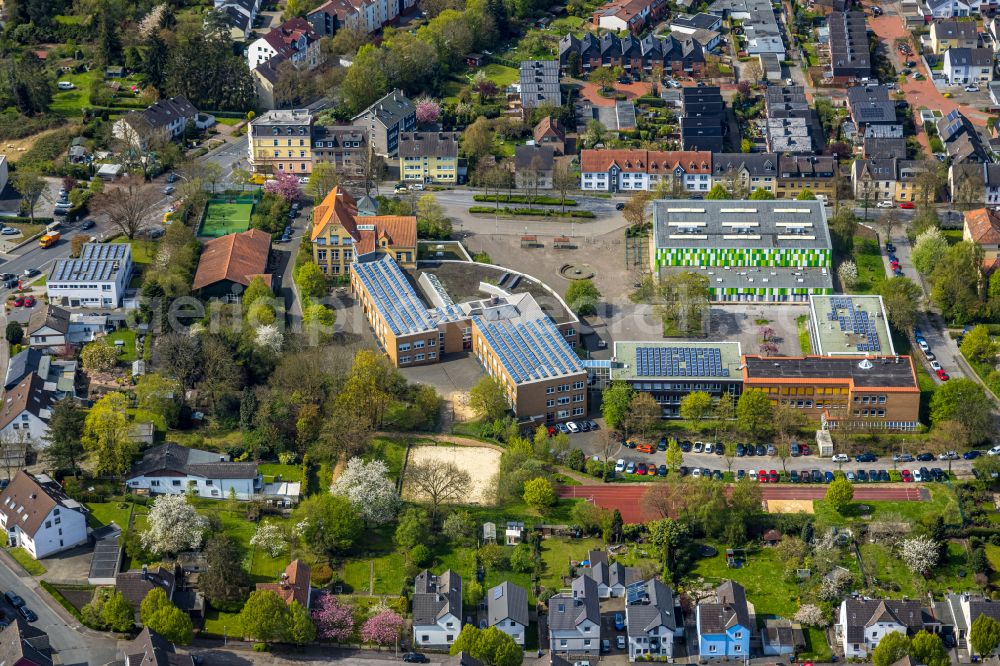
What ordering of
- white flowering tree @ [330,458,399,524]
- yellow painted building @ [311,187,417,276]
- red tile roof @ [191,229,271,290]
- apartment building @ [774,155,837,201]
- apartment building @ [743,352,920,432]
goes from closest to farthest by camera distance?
white flowering tree @ [330,458,399,524], apartment building @ [743,352,920,432], red tile roof @ [191,229,271,290], yellow painted building @ [311,187,417,276], apartment building @ [774,155,837,201]

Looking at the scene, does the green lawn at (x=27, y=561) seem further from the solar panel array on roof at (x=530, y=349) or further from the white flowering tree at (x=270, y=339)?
the solar panel array on roof at (x=530, y=349)

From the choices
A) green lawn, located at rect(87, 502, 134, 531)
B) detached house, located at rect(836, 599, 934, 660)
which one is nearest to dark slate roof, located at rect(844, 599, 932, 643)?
detached house, located at rect(836, 599, 934, 660)

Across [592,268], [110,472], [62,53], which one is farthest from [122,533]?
[62,53]

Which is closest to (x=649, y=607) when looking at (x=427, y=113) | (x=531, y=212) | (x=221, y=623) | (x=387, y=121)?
(x=221, y=623)

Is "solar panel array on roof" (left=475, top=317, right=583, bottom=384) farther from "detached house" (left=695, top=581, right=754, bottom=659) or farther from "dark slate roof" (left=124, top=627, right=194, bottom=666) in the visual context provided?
"dark slate roof" (left=124, top=627, right=194, bottom=666)

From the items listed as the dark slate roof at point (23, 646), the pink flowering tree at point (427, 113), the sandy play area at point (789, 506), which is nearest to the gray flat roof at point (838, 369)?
the sandy play area at point (789, 506)

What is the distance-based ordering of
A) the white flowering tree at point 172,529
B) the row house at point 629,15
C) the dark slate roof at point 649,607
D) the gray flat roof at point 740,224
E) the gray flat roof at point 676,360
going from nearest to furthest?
the dark slate roof at point 649,607
the white flowering tree at point 172,529
the gray flat roof at point 676,360
the gray flat roof at point 740,224
the row house at point 629,15

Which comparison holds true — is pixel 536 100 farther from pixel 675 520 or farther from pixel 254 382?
pixel 675 520
